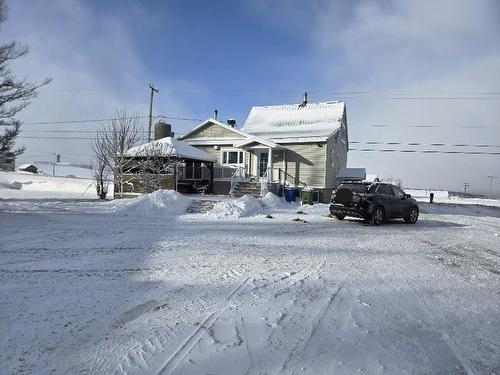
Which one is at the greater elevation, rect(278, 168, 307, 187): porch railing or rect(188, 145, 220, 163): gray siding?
rect(188, 145, 220, 163): gray siding

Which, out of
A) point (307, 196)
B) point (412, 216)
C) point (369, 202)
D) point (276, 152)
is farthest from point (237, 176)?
point (412, 216)

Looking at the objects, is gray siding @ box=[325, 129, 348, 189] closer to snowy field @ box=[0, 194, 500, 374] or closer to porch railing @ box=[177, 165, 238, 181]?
porch railing @ box=[177, 165, 238, 181]

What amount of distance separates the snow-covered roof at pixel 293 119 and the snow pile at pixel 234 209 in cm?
1020

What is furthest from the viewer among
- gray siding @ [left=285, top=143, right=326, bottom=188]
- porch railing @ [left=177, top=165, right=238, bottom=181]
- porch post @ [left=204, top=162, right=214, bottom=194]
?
porch railing @ [left=177, top=165, right=238, bottom=181]

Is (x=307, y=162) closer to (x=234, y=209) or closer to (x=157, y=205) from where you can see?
(x=234, y=209)

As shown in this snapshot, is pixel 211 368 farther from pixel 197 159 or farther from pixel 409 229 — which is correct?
pixel 197 159

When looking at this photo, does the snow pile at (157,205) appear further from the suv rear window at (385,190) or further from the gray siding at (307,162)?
the gray siding at (307,162)

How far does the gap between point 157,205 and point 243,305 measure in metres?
12.4

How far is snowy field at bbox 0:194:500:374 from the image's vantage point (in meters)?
3.60

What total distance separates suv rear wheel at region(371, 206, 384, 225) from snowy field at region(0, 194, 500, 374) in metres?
4.21

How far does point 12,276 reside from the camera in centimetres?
621

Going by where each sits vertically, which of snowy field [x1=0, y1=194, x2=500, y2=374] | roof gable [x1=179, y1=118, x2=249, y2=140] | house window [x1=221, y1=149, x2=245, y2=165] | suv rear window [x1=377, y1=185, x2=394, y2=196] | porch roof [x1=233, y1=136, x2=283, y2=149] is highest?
roof gable [x1=179, y1=118, x2=249, y2=140]

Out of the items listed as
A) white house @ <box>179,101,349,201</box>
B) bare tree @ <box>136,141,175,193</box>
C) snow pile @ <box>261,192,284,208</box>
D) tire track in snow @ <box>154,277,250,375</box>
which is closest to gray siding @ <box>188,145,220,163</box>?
white house @ <box>179,101,349,201</box>

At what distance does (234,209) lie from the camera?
634 inches
